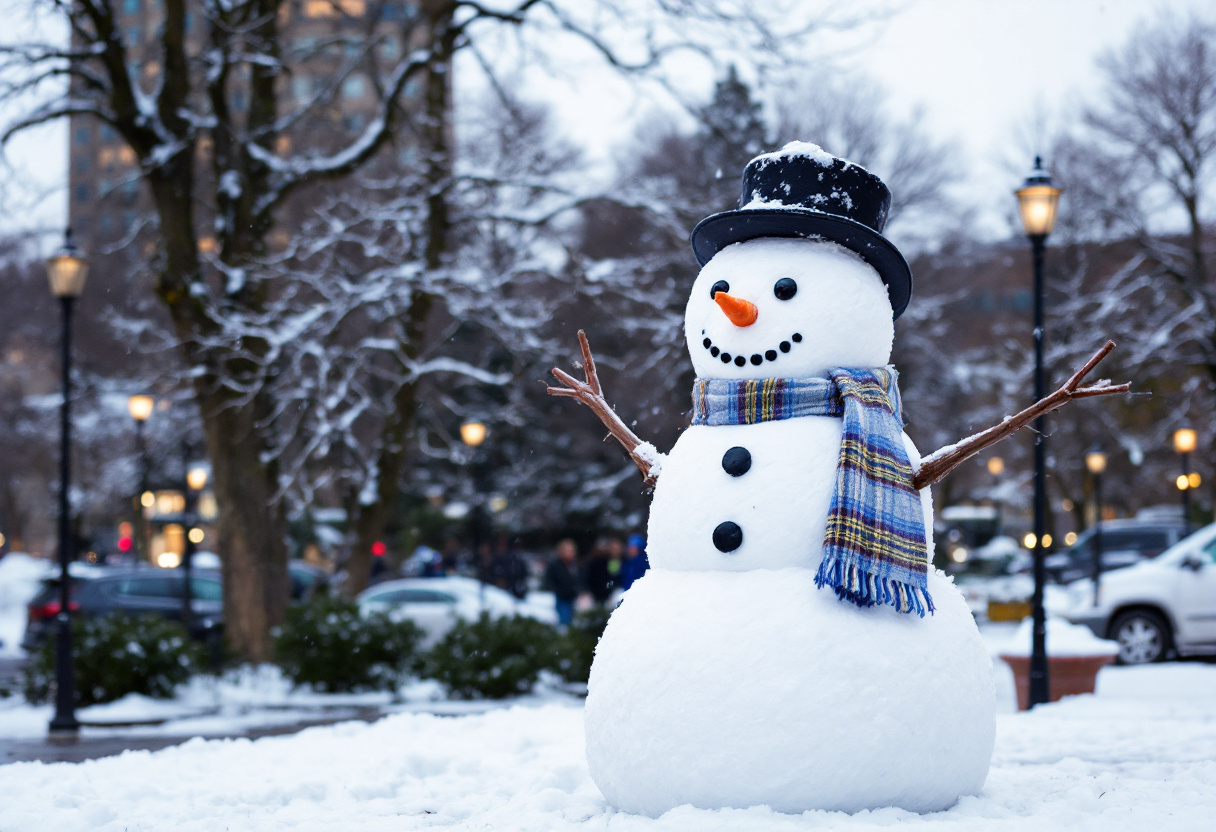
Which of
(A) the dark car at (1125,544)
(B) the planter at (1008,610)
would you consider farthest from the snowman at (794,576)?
(A) the dark car at (1125,544)

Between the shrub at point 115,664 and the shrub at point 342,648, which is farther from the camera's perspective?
the shrub at point 342,648

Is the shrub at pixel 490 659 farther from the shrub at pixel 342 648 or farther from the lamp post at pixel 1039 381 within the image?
the lamp post at pixel 1039 381

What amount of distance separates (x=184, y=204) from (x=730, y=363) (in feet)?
37.5

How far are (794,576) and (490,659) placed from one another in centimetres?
899

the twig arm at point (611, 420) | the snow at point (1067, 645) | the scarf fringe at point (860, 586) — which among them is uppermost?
the twig arm at point (611, 420)

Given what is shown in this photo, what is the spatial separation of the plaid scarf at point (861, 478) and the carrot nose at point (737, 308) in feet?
0.94

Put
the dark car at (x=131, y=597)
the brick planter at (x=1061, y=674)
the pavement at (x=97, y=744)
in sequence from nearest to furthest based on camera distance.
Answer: the pavement at (x=97, y=744) < the brick planter at (x=1061, y=674) < the dark car at (x=131, y=597)

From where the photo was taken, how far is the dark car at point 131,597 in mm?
20094

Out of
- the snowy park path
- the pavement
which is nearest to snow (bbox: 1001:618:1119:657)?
the snowy park path

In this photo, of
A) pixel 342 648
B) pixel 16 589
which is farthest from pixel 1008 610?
pixel 16 589

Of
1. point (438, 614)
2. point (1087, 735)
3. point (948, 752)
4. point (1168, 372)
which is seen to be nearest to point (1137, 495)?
point (1168, 372)

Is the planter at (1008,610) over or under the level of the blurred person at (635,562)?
under

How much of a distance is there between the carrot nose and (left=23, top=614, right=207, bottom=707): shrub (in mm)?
10023

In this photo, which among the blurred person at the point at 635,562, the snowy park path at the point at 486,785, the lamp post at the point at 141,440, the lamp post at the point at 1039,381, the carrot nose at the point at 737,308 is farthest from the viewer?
the lamp post at the point at 141,440
